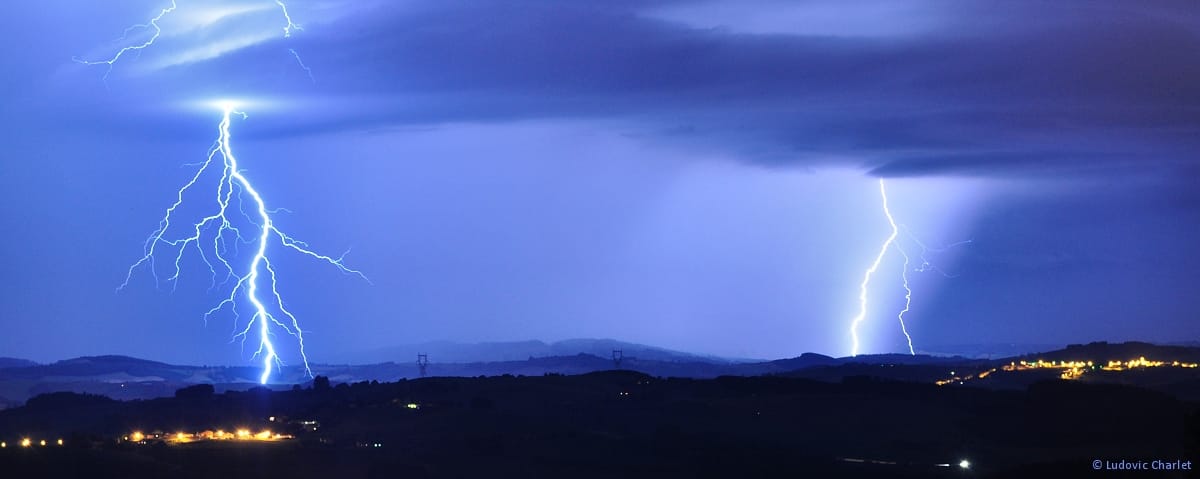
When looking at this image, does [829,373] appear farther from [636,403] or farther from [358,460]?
[358,460]

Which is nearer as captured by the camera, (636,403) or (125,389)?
(636,403)

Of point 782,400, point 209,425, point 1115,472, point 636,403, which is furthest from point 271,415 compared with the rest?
point 1115,472

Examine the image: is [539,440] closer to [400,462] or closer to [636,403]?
[400,462]

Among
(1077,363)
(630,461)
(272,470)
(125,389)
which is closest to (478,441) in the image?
(630,461)

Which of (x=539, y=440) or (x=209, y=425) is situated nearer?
(x=539, y=440)

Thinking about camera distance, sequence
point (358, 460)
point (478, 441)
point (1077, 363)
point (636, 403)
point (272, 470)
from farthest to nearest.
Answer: point (1077, 363) < point (636, 403) < point (478, 441) < point (358, 460) < point (272, 470)

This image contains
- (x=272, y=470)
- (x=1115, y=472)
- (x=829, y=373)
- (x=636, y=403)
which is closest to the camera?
(x=1115, y=472)
